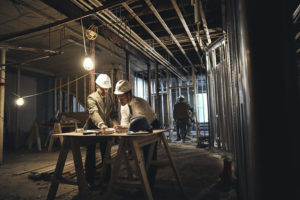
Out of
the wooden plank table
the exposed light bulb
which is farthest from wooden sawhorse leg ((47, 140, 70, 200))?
the exposed light bulb

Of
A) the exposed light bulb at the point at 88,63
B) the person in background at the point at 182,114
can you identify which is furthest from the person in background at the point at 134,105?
the person in background at the point at 182,114

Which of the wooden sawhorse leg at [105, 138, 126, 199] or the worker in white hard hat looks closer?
the wooden sawhorse leg at [105, 138, 126, 199]

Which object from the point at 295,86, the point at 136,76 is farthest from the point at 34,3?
the point at 136,76

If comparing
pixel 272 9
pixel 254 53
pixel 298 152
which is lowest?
pixel 298 152

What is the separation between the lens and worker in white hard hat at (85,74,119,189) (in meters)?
3.13

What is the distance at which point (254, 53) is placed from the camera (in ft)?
3.17

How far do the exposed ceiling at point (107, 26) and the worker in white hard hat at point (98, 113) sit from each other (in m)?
1.67

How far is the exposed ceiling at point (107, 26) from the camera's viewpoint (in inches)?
173

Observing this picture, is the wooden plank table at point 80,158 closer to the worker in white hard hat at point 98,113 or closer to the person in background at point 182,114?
the worker in white hard hat at point 98,113

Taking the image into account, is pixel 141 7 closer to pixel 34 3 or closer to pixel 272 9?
pixel 34 3

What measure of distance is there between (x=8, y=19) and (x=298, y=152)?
676cm

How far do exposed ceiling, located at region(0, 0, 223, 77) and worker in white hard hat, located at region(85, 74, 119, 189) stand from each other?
65.6 inches

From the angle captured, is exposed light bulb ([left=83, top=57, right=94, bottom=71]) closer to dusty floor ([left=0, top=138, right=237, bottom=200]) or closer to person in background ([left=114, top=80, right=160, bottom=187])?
person in background ([left=114, top=80, right=160, bottom=187])

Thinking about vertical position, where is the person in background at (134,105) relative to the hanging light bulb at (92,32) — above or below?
below
